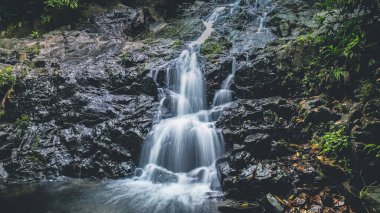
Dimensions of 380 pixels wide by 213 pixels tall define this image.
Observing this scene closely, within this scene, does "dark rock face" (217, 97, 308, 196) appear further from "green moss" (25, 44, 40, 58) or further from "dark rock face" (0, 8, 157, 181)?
"green moss" (25, 44, 40, 58)

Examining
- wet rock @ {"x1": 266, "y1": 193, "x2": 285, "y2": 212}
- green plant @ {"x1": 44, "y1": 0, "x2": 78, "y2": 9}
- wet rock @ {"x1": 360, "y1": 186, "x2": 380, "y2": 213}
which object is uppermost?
green plant @ {"x1": 44, "y1": 0, "x2": 78, "y2": 9}

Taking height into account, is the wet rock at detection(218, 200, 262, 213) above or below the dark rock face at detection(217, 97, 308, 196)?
below

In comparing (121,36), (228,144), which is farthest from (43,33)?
(228,144)

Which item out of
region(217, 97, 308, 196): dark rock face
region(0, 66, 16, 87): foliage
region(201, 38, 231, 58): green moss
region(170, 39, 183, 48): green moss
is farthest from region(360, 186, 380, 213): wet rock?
region(0, 66, 16, 87): foliage

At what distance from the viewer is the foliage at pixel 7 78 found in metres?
8.86

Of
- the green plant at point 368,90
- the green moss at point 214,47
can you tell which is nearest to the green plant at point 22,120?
the green moss at point 214,47

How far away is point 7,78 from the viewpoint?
29.4ft

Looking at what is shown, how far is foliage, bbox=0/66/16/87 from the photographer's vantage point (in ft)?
29.1

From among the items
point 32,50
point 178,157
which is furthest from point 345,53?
point 32,50

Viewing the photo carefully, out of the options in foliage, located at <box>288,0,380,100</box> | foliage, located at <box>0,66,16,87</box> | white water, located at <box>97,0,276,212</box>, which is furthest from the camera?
foliage, located at <box>0,66,16,87</box>

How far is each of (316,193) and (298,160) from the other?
861mm

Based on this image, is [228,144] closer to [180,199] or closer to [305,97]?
[180,199]

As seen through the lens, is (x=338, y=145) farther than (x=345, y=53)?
No

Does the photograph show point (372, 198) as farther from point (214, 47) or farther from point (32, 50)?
point (32, 50)
